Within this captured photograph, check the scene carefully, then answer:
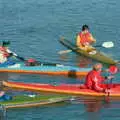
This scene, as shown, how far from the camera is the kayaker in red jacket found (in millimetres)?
21172

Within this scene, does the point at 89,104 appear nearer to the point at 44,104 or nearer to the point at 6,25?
the point at 44,104

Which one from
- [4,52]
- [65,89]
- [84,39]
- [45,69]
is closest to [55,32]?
[84,39]

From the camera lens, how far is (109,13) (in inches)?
1619

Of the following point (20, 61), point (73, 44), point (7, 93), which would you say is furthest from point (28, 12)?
point (7, 93)

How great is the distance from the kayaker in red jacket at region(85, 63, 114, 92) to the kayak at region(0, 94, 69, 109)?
105 cm

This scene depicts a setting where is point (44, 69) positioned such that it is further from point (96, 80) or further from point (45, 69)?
point (96, 80)

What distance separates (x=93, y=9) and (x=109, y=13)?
186 centimetres

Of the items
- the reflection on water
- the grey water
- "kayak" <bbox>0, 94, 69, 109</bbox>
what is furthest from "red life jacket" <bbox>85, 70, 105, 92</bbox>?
"kayak" <bbox>0, 94, 69, 109</bbox>

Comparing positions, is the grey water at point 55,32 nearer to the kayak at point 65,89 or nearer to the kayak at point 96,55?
the kayak at point 96,55

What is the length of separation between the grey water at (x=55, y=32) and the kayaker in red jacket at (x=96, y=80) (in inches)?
23.2

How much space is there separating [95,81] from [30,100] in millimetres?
2422

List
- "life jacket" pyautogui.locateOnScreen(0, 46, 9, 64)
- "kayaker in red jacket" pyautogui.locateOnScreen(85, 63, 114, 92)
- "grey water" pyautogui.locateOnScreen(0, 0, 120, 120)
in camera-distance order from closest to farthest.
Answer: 1. "grey water" pyautogui.locateOnScreen(0, 0, 120, 120)
2. "kayaker in red jacket" pyautogui.locateOnScreen(85, 63, 114, 92)
3. "life jacket" pyautogui.locateOnScreen(0, 46, 9, 64)

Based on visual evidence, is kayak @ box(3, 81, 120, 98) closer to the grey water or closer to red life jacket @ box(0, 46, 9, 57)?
the grey water

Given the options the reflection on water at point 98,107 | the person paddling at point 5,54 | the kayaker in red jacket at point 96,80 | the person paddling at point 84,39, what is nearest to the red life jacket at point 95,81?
the kayaker in red jacket at point 96,80
